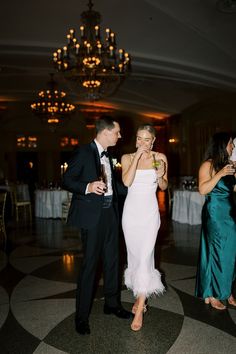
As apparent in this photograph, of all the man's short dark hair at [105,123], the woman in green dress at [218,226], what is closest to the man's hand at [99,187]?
the man's short dark hair at [105,123]

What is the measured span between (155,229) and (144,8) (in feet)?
21.7

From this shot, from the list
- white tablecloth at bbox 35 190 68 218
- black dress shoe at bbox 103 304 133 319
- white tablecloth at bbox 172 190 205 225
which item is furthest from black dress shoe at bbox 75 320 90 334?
white tablecloth at bbox 35 190 68 218

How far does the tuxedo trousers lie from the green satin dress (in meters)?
0.87

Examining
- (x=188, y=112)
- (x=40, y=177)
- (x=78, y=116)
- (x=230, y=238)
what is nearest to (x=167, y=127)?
(x=188, y=112)

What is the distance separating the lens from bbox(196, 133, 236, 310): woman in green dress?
9.12 ft

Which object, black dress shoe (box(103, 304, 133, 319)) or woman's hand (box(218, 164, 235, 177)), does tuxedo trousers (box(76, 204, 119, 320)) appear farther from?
woman's hand (box(218, 164, 235, 177))

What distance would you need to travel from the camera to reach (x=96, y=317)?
2715 mm

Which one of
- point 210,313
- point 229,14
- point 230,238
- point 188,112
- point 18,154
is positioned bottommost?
point 210,313

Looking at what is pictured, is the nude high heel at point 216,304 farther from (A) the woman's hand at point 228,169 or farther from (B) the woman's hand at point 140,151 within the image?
(B) the woman's hand at point 140,151

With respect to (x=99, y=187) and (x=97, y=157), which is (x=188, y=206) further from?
(x=99, y=187)

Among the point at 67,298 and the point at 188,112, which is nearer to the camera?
the point at 67,298

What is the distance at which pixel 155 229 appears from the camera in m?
2.61

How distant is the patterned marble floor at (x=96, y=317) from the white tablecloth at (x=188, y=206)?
7.96 feet

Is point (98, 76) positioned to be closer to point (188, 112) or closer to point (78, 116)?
point (188, 112)
